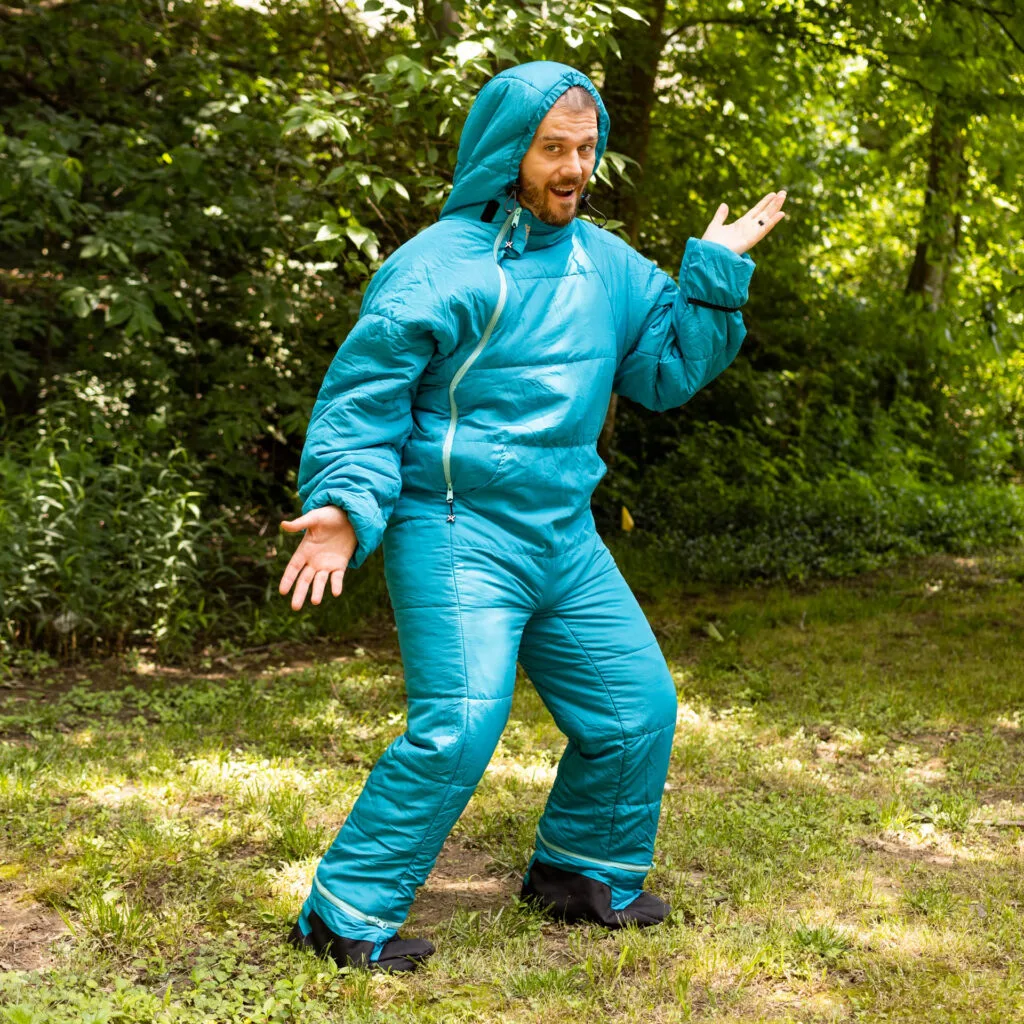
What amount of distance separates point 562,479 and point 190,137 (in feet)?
14.0

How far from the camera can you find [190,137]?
636 centimetres

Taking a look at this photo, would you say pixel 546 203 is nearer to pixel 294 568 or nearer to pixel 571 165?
pixel 571 165

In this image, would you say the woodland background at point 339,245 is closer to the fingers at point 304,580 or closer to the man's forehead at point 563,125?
the man's forehead at point 563,125

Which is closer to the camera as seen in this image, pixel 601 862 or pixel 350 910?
pixel 350 910

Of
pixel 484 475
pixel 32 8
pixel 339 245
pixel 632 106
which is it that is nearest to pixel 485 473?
pixel 484 475

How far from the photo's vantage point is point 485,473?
2836mm

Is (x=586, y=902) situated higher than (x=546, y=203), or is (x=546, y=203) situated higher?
(x=546, y=203)

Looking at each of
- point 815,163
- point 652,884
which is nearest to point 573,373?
point 652,884

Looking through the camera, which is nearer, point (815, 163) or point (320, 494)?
point (320, 494)

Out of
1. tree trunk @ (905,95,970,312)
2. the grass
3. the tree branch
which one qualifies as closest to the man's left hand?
the grass

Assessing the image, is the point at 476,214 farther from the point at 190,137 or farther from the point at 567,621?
the point at 190,137

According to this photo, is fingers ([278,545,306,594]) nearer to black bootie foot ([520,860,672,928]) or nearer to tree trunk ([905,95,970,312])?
black bootie foot ([520,860,672,928])

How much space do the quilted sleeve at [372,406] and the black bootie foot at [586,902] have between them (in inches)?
42.0

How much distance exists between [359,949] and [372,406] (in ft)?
4.04
